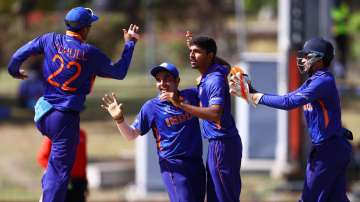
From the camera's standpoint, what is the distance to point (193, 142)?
8.48m

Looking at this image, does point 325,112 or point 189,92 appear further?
point 189,92

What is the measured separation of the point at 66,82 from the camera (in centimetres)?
838

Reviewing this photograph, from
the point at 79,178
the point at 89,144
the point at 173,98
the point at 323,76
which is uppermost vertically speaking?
the point at 323,76

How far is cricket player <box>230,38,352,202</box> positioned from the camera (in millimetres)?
8180

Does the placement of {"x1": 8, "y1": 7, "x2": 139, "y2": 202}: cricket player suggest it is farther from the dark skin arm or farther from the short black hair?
the dark skin arm

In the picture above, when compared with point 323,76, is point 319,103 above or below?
below

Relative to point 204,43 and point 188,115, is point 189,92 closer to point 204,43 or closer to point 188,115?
point 188,115

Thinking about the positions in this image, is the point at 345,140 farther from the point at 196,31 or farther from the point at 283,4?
the point at 196,31

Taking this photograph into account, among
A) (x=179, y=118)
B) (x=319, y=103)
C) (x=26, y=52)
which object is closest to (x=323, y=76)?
(x=319, y=103)

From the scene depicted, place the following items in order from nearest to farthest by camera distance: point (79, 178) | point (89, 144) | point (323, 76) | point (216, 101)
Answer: point (216, 101) → point (323, 76) → point (79, 178) → point (89, 144)

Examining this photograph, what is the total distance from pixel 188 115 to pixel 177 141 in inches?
9.9

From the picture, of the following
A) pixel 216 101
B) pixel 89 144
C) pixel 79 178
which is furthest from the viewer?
pixel 89 144

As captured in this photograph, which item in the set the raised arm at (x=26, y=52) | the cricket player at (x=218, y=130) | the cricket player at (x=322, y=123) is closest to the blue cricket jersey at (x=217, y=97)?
the cricket player at (x=218, y=130)

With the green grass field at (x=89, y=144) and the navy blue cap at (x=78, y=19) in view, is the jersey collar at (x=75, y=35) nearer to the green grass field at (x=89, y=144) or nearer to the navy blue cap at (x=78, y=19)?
the navy blue cap at (x=78, y=19)
